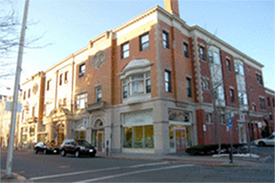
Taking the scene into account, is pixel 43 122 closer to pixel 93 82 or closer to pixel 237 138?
pixel 93 82

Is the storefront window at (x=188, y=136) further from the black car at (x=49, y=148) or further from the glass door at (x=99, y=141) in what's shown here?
the black car at (x=49, y=148)

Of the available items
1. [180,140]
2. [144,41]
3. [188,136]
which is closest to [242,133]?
[188,136]

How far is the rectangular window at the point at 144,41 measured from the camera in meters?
23.2

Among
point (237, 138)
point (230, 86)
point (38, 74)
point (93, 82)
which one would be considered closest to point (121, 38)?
point (93, 82)

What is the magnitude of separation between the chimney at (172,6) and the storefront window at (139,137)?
13313 mm

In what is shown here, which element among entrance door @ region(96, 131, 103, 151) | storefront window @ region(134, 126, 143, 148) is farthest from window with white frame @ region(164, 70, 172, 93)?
entrance door @ region(96, 131, 103, 151)

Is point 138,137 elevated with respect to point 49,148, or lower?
elevated

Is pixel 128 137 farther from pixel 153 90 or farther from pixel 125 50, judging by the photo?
pixel 125 50

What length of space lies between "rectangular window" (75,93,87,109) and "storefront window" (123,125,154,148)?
894 centimetres

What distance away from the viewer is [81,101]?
30.7 meters

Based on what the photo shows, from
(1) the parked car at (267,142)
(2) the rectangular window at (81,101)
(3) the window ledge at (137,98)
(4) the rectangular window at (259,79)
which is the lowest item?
(1) the parked car at (267,142)

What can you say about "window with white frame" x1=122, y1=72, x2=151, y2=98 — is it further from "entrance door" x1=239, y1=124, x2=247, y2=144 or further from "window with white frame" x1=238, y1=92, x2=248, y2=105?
"window with white frame" x1=238, y1=92, x2=248, y2=105

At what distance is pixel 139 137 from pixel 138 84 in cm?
536

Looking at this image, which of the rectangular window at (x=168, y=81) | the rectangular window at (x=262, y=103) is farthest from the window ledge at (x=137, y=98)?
the rectangular window at (x=262, y=103)
